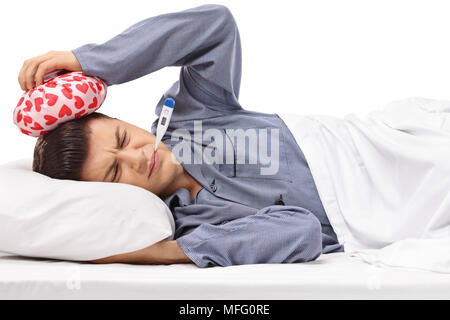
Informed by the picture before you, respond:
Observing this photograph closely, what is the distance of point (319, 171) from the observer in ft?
5.19

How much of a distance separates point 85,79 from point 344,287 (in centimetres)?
81

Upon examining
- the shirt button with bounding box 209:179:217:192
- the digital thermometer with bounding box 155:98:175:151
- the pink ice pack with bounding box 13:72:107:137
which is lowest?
the shirt button with bounding box 209:179:217:192

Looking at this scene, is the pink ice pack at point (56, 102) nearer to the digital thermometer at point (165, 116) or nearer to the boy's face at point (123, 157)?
the boy's face at point (123, 157)

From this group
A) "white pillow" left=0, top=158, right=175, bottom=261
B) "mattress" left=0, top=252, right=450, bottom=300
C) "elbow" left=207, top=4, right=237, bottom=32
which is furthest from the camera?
"elbow" left=207, top=4, right=237, bottom=32

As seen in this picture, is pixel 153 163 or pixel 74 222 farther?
pixel 153 163

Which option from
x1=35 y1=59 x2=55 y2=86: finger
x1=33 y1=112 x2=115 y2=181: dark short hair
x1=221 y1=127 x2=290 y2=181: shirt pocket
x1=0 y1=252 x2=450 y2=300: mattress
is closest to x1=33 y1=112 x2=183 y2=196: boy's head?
x1=33 y1=112 x2=115 y2=181: dark short hair

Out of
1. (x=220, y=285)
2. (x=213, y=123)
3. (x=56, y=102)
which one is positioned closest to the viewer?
(x=220, y=285)

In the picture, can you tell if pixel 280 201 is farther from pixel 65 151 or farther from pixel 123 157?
pixel 65 151

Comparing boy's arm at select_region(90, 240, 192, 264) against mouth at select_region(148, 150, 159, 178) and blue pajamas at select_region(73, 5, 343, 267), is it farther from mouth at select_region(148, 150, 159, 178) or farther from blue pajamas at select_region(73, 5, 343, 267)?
mouth at select_region(148, 150, 159, 178)

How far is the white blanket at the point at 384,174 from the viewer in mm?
1440

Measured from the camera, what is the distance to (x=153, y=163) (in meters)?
1.51

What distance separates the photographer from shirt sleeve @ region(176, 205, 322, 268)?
4.24 feet

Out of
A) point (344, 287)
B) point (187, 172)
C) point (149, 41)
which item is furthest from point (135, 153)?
point (344, 287)

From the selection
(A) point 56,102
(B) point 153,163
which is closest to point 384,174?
(B) point 153,163
